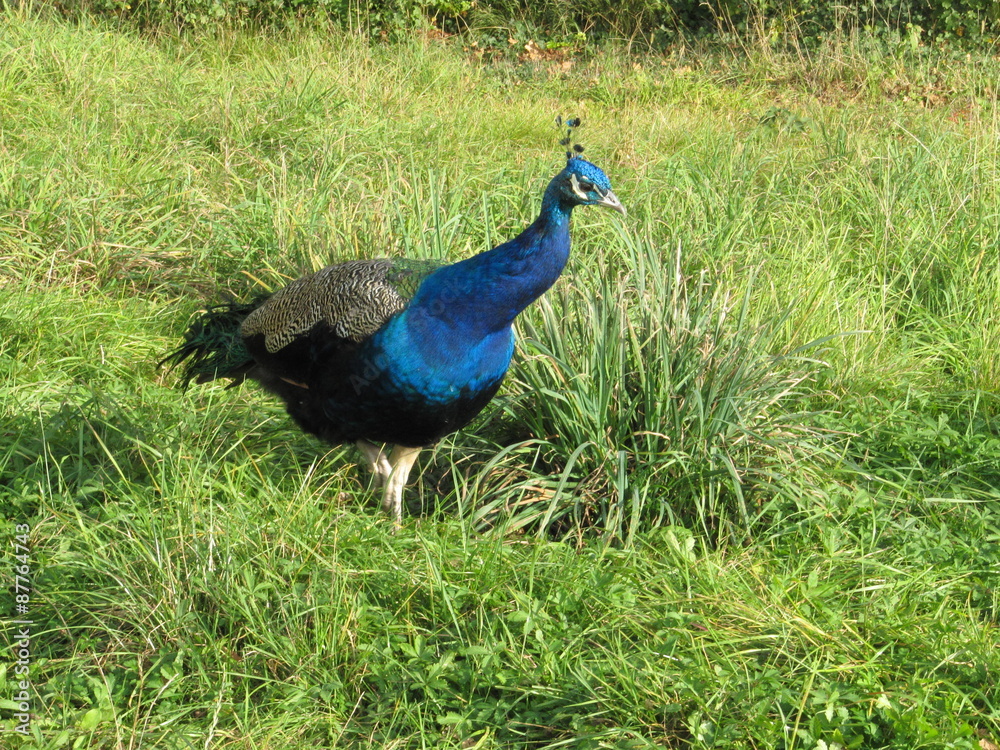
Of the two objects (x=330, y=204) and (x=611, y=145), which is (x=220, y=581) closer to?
(x=330, y=204)

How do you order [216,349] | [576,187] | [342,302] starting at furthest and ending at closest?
[216,349]
[342,302]
[576,187]

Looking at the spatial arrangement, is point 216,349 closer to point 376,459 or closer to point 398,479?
point 376,459

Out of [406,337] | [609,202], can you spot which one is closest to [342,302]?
[406,337]

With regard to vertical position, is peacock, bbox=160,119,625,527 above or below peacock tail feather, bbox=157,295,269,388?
above

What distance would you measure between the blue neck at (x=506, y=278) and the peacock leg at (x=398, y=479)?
0.53 m

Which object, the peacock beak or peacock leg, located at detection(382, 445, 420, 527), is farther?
peacock leg, located at detection(382, 445, 420, 527)

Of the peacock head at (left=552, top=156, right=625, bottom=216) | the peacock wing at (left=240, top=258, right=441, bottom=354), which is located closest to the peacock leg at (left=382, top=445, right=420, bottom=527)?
the peacock wing at (left=240, top=258, right=441, bottom=354)

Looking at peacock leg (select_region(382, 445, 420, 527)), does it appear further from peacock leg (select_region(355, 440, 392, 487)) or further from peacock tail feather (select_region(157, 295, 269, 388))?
peacock tail feather (select_region(157, 295, 269, 388))

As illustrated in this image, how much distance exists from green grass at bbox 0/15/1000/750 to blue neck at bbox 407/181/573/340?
1.33 ft

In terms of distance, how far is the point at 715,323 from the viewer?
3.42 m

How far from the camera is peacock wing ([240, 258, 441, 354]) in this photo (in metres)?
3.05

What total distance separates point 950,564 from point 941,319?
1705 millimetres

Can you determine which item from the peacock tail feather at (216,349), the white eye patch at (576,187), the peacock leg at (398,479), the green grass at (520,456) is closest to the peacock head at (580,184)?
the white eye patch at (576,187)

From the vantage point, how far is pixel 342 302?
10.3 feet
